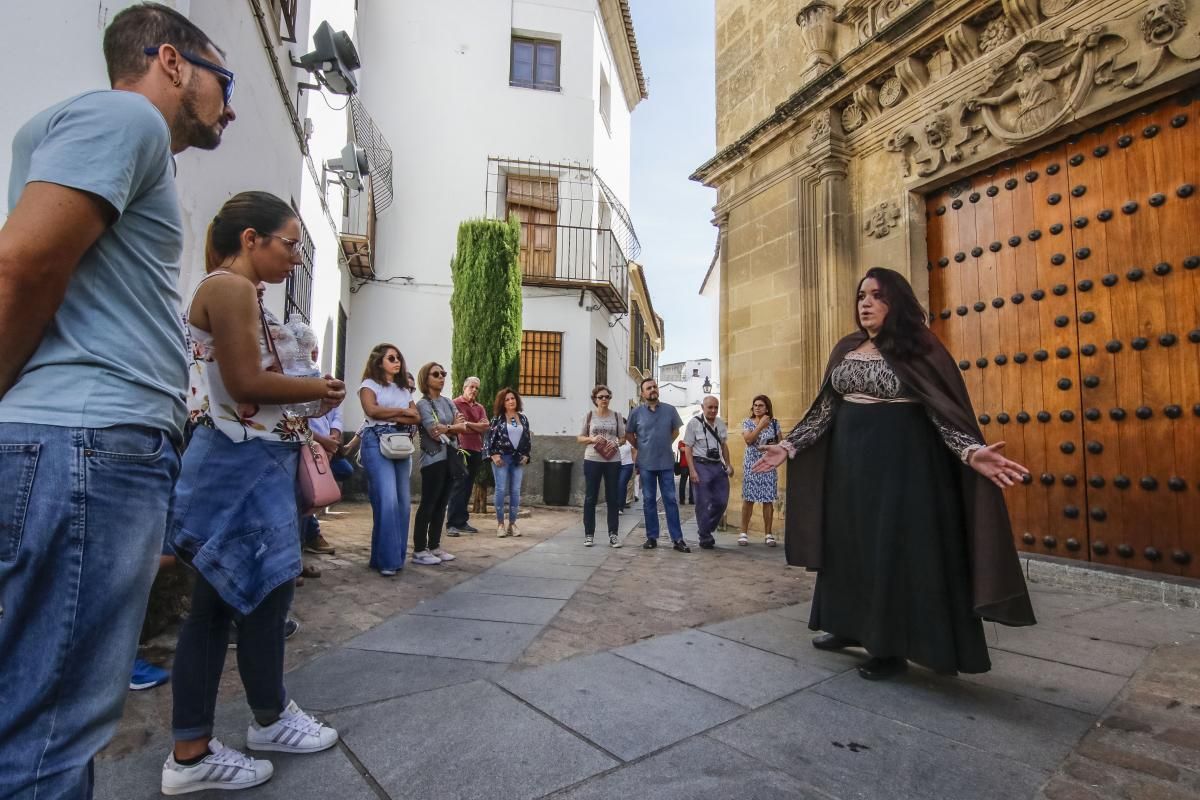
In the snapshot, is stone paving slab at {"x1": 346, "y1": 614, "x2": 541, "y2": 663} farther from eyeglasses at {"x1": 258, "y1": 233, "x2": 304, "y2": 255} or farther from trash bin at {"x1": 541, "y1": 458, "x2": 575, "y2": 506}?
trash bin at {"x1": 541, "y1": 458, "x2": 575, "y2": 506}

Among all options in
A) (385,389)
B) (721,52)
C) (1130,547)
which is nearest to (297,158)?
(385,389)

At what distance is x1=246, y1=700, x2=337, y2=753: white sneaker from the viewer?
201 centimetres

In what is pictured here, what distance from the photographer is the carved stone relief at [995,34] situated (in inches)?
212

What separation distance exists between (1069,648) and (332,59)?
789 cm

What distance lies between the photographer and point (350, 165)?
30.9 feet

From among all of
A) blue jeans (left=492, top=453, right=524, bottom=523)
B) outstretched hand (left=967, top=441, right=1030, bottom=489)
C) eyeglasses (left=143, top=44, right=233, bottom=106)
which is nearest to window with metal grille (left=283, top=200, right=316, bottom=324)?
blue jeans (left=492, top=453, right=524, bottom=523)

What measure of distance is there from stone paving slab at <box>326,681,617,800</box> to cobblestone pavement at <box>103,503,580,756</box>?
709mm

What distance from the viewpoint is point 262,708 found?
6.63ft

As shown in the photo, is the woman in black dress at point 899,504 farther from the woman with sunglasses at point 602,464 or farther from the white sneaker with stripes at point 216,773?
the woman with sunglasses at point 602,464

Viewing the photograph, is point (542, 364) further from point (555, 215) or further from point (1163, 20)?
point (1163, 20)

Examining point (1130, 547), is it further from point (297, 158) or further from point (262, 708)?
point (297, 158)

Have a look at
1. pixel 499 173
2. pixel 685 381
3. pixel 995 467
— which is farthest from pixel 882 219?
pixel 685 381

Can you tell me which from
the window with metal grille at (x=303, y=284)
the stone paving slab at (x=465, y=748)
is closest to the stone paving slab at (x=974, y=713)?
the stone paving slab at (x=465, y=748)

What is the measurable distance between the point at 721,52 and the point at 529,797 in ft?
31.2
